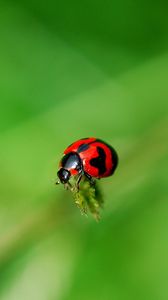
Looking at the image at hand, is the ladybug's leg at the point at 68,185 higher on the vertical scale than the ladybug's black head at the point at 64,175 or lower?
lower

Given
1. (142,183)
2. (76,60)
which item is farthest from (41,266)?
(76,60)

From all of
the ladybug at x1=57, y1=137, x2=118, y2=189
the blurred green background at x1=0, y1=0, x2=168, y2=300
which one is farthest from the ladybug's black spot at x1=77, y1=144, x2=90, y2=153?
the blurred green background at x1=0, y1=0, x2=168, y2=300

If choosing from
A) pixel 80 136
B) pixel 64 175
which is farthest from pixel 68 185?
pixel 80 136

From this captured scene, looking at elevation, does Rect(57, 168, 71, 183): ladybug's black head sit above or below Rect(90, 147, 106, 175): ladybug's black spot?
above

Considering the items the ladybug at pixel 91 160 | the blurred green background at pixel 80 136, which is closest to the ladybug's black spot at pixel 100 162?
the ladybug at pixel 91 160

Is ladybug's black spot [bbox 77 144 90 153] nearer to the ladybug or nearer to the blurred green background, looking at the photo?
the ladybug

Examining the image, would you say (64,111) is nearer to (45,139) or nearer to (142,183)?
(45,139)

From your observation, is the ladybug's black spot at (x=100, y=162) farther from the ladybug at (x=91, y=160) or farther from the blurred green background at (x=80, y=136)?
the blurred green background at (x=80, y=136)
